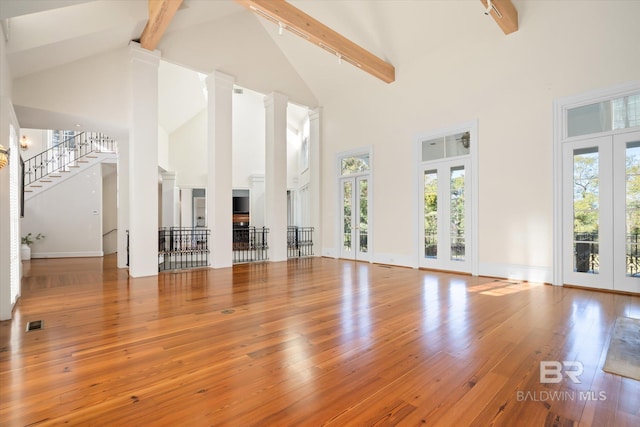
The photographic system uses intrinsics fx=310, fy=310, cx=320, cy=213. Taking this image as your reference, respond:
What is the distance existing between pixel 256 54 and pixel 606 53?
250 inches

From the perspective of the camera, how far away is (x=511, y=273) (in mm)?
5125

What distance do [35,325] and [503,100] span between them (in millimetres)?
6925

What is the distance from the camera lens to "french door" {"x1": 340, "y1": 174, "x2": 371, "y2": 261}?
7.51m

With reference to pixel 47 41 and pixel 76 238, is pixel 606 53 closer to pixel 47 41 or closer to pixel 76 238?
pixel 47 41

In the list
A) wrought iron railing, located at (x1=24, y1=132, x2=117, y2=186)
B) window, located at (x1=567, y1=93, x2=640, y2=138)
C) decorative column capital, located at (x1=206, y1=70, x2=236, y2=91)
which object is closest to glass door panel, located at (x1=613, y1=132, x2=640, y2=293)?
window, located at (x1=567, y1=93, x2=640, y2=138)

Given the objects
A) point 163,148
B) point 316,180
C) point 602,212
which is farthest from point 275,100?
point 602,212

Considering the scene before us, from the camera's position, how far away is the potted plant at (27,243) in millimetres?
7895

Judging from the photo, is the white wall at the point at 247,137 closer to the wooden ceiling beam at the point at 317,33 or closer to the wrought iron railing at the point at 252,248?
the wrought iron railing at the point at 252,248

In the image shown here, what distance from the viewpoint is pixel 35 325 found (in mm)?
2971

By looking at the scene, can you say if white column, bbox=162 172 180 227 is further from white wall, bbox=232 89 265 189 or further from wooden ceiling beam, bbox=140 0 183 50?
wooden ceiling beam, bbox=140 0 183 50

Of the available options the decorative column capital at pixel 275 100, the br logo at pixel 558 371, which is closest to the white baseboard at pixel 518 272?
the br logo at pixel 558 371

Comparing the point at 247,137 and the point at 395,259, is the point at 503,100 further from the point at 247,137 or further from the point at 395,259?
the point at 247,137

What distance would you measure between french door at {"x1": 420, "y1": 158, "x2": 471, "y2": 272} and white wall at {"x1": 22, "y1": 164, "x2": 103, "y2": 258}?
8.93 m

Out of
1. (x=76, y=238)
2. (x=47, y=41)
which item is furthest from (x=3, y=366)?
(x=76, y=238)
